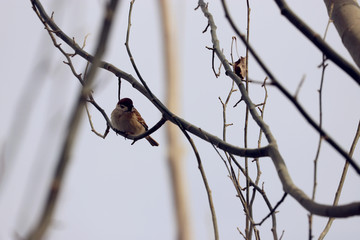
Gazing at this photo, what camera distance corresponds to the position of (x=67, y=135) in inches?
31.3

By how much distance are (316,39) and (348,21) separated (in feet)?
2.73

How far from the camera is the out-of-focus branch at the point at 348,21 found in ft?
7.80

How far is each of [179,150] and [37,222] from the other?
371 millimetres

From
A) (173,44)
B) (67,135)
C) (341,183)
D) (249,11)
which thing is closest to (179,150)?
(173,44)

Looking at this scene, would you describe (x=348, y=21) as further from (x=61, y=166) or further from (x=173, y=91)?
(x=61, y=166)

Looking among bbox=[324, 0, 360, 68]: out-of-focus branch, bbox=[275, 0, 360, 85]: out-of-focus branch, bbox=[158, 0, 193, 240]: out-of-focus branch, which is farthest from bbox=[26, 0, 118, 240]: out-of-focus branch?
bbox=[324, 0, 360, 68]: out-of-focus branch

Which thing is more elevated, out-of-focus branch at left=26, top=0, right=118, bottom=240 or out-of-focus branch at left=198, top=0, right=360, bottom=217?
out-of-focus branch at left=198, top=0, right=360, bottom=217

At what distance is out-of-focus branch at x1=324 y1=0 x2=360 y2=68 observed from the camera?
238 centimetres

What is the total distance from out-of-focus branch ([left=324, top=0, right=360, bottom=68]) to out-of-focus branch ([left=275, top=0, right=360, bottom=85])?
57cm

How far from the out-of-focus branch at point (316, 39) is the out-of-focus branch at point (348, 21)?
1.88 feet

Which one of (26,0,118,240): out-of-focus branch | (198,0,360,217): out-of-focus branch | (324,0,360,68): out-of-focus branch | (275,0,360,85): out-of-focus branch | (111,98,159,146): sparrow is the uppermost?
(111,98,159,146): sparrow

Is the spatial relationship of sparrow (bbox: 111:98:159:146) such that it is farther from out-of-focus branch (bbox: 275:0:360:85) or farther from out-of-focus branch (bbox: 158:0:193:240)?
out-of-focus branch (bbox: 158:0:193:240)

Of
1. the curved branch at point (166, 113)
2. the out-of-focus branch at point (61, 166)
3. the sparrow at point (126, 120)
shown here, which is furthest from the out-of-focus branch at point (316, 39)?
the sparrow at point (126, 120)

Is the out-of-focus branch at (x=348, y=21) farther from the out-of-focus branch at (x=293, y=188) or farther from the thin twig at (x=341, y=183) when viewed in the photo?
the out-of-focus branch at (x=293, y=188)
